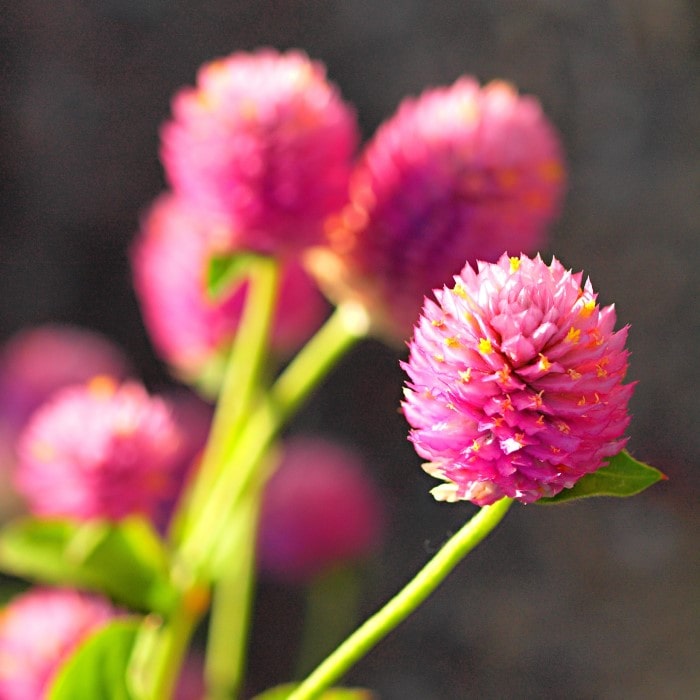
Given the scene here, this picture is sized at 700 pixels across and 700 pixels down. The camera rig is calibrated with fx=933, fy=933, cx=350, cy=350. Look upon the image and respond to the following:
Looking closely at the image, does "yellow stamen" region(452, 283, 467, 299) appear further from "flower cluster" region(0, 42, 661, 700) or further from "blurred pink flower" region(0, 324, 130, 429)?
"blurred pink flower" region(0, 324, 130, 429)

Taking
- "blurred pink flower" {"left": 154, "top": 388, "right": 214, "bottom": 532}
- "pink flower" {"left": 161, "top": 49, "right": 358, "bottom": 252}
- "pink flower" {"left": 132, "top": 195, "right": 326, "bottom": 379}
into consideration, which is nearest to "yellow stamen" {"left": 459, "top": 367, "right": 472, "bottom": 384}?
"pink flower" {"left": 161, "top": 49, "right": 358, "bottom": 252}

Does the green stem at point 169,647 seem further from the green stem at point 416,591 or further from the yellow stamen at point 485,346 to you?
the yellow stamen at point 485,346

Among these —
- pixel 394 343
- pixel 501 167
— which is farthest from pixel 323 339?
pixel 501 167

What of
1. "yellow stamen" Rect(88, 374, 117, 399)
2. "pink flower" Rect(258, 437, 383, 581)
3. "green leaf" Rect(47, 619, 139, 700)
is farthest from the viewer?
"pink flower" Rect(258, 437, 383, 581)

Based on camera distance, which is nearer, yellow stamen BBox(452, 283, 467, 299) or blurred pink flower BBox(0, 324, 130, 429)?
yellow stamen BBox(452, 283, 467, 299)

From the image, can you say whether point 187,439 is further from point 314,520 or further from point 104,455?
point 104,455

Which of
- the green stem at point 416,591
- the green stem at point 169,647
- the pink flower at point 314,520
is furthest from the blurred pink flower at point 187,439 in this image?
the green stem at point 416,591
